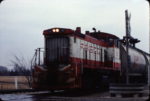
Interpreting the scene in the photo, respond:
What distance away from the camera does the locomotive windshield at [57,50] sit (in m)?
20.3

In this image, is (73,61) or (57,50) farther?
(57,50)

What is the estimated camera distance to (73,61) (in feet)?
66.4

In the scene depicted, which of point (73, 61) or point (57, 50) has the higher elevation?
point (57, 50)

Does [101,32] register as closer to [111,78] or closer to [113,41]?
[113,41]

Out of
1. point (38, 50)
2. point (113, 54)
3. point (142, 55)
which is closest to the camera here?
point (38, 50)

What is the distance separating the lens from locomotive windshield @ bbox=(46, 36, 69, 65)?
66.6 ft

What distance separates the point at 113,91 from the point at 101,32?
1062cm

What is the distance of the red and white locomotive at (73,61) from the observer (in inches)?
756

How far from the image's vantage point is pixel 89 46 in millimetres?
22594

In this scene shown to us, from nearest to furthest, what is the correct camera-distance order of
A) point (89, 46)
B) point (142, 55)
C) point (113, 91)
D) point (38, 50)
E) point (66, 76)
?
1. point (113, 91)
2. point (66, 76)
3. point (38, 50)
4. point (89, 46)
5. point (142, 55)

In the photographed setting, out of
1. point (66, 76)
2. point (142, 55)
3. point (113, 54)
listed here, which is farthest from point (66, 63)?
point (142, 55)

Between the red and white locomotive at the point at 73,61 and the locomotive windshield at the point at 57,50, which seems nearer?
the red and white locomotive at the point at 73,61

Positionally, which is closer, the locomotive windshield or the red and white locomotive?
the red and white locomotive

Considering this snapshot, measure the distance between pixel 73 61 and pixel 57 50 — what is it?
3.84ft
